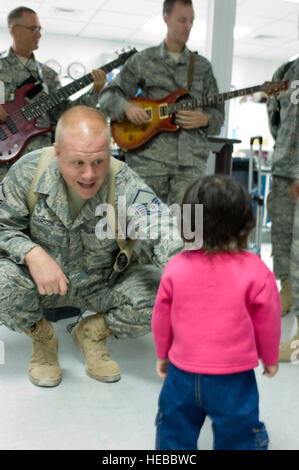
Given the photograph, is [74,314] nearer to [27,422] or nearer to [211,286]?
[27,422]

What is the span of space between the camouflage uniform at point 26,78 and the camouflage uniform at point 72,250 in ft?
2.98

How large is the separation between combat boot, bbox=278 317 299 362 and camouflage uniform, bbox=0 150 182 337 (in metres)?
0.56

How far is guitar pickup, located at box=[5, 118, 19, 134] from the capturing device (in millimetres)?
2309

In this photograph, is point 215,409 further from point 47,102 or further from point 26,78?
point 26,78

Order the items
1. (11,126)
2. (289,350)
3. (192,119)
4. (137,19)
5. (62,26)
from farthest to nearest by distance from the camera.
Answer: (62,26) → (137,19) → (11,126) → (192,119) → (289,350)

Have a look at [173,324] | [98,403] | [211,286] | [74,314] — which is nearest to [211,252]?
[211,286]

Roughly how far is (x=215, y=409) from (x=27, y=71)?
213cm

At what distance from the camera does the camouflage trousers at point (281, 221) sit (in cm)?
213

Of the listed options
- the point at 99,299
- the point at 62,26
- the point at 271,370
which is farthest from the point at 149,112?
the point at 62,26

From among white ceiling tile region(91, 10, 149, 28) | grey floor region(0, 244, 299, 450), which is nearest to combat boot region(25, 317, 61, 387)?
grey floor region(0, 244, 299, 450)

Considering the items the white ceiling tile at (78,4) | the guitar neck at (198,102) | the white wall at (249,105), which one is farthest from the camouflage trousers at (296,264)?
the white wall at (249,105)

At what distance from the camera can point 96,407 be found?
1.27 meters

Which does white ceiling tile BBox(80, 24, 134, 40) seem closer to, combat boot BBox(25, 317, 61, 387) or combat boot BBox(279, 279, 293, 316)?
combat boot BBox(279, 279, 293, 316)

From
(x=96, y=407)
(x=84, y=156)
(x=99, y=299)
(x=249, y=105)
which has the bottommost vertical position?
(x=96, y=407)
